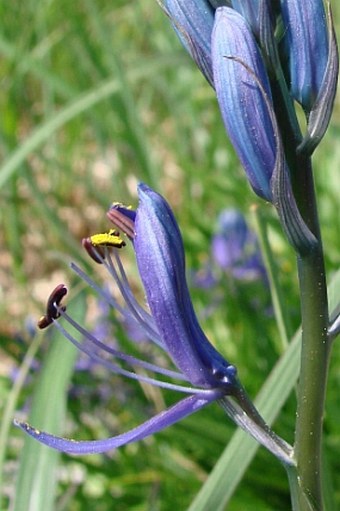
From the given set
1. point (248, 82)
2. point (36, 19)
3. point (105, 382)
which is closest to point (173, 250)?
point (248, 82)

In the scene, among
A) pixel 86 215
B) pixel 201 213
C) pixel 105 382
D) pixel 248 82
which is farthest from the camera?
pixel 86 215

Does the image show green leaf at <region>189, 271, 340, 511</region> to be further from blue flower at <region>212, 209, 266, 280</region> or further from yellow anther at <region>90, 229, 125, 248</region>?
blue flower at <region>212, 209, 266, 280</region>

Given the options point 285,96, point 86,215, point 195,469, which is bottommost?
point 195,469

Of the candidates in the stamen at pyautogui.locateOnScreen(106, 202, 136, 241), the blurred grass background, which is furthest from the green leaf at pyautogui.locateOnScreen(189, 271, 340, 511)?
the stamen at pyautogui.locateOnScreen(106, 202, 136, 241)

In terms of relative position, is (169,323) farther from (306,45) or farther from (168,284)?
(306,45)

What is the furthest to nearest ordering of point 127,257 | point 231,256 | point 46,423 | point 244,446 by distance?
point 127,257 < point 231,256 < point 46,423 < point 244,446

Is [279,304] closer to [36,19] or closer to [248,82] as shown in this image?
[248,82]

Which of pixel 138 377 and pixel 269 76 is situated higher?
pixel 269 76

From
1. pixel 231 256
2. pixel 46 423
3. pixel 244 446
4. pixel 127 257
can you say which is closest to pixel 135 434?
pixel 244 446
